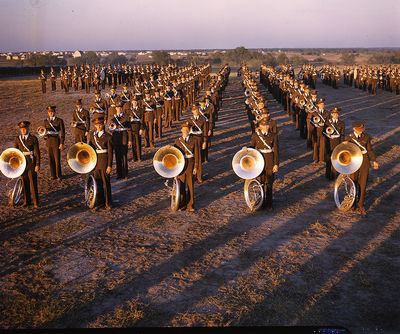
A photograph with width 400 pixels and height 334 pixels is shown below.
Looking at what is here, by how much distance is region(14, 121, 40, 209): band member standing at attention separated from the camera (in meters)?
10.3

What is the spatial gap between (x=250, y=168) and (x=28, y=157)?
525cm

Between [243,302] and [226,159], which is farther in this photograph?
[226,159]

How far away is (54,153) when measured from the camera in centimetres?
1259

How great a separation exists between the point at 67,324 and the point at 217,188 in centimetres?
682

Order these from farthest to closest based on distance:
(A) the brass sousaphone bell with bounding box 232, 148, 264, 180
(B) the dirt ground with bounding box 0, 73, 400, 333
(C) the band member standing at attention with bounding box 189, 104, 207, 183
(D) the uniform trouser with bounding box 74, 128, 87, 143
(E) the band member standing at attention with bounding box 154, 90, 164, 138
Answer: (E) the band member standing at attention with bounding box 154, 90, 164, 138
(D) the uniform trouser with bounding box 74, 128, 87, 143
(C) the band member standing at attention with bounding box 189, 104, 207, 183
(A) the brass sousaphone bell with bounding box 232, 148, 264, 180
(B) the dirt ground with bounding box 0, 73, 400, 333

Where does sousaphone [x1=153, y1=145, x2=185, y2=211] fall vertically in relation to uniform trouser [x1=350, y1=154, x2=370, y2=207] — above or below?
above

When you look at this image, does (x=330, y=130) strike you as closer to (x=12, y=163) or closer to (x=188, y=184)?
(x=188, y=184)

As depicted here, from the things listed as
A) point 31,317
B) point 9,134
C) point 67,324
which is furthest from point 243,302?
point 9,134

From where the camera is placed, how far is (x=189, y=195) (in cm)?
1024

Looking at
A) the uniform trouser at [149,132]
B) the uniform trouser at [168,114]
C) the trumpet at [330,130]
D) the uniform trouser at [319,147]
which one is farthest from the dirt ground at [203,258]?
the uniform trouser at [168,114]

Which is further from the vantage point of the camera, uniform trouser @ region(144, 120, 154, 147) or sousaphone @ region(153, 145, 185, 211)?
uniform trouser @ region(144, 120, 154, 147)

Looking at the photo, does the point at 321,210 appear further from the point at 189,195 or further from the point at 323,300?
the point at 323,300

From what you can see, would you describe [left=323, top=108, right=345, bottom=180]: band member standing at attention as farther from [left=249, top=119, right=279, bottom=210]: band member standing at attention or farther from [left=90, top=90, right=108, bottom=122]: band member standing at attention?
[left=90, top=90, right=108, bottom=122]: band member standing at attention

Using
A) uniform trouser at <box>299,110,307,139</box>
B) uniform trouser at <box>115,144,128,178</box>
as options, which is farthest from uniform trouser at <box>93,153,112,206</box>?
uniform trouser at <box>299,110,307,139</box>
